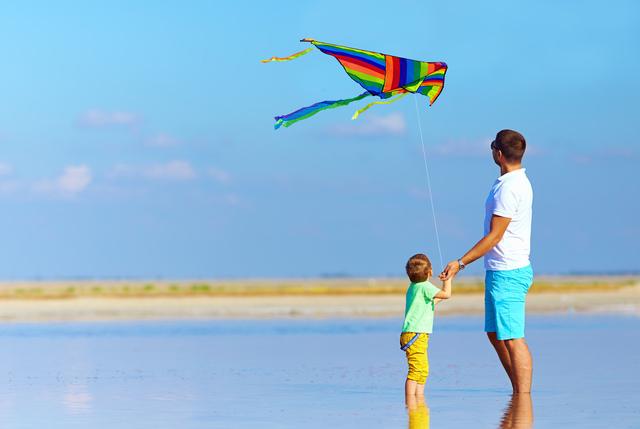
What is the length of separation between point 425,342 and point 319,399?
1.00 m

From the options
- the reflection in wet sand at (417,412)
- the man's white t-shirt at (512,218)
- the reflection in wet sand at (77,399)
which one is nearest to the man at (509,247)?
the man's white t-shirt at (512,218)

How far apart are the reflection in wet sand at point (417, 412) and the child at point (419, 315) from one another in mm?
180

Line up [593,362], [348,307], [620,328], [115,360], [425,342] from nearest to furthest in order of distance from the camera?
1. [425,342]
2. [593,362]
3. [115,360]
4. [620,328]
5. [348,307]

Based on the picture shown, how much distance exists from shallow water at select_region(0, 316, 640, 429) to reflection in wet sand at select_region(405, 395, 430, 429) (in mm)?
48

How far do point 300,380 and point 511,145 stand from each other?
3369 millimetres

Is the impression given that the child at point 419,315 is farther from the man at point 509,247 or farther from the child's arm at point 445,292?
the man at point 509,247

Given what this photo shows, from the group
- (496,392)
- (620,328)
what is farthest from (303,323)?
(496,392)

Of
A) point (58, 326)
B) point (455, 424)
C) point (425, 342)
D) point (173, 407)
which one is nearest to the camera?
point (455, 424)

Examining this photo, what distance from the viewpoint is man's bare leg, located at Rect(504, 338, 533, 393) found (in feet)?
31.4

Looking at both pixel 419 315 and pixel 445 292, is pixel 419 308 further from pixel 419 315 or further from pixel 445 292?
pixel 445 292

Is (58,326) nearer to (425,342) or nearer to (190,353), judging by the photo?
(190,353)

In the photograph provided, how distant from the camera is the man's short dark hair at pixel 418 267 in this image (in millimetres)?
9750

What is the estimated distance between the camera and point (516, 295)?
31.3 feet

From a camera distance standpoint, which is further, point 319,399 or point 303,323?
point 303,323
